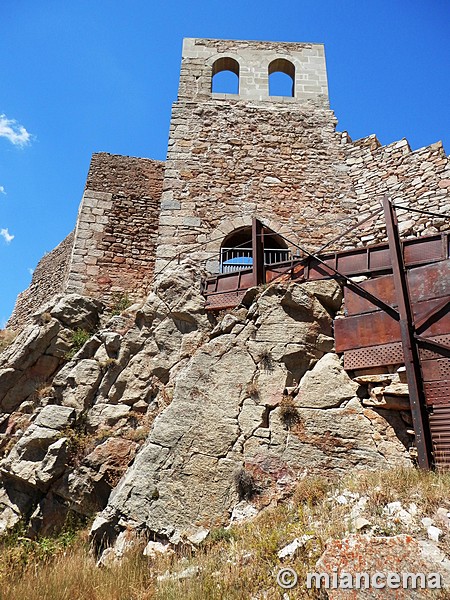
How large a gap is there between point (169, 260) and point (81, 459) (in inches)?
174

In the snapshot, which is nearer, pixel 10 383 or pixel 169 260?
pixel 10 383

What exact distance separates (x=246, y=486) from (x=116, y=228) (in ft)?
25.1

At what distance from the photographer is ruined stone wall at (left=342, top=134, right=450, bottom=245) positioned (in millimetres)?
8500

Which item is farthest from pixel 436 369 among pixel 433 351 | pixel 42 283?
pixel 42 283

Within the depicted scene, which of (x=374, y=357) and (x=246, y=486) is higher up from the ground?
(x=374, y=357)

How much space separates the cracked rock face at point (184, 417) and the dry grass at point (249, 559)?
0.32m

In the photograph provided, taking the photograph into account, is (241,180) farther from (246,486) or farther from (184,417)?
(246,486)

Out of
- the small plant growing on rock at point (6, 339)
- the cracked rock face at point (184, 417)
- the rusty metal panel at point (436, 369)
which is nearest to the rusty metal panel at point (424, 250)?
the cracked rock face at point (184, 417)

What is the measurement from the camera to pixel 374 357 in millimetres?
5648

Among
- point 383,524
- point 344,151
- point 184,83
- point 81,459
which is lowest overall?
point 383,524

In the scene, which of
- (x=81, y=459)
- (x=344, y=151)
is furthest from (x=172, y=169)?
(x=81, y=459)

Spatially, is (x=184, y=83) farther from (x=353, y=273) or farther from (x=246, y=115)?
(x=353, y=273)

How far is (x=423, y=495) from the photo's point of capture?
405 centimetres

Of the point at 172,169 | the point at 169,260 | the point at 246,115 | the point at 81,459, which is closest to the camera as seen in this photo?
the point at 81,459
